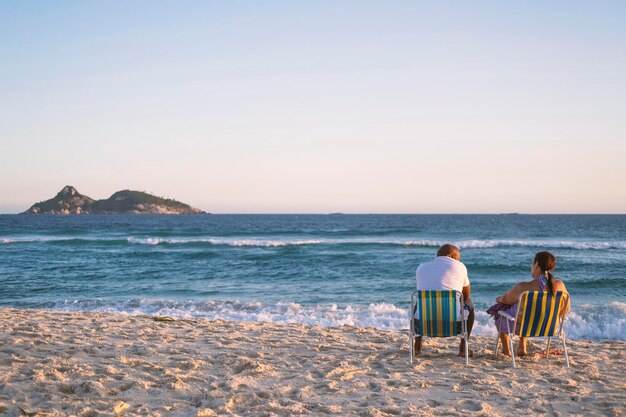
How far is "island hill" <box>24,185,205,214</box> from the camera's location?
5349 inches

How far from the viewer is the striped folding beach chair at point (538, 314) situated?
576 cm

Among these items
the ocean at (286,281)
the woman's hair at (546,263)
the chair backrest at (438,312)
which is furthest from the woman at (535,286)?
the ocean at (286,281)

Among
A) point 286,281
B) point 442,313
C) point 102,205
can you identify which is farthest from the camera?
point 102,205

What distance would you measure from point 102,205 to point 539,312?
139 metres

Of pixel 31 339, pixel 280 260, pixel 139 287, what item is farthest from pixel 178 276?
pixel 31 339

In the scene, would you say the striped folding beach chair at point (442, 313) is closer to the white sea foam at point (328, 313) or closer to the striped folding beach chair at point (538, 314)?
the striped folding beach chair at point (538, 314)

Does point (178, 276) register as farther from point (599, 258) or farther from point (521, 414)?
point (599, 258)

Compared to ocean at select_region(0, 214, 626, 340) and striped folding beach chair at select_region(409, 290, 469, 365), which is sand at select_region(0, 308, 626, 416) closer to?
striped folding beach chair at select_region(409, 290, 469, 365)

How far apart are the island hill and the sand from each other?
135m

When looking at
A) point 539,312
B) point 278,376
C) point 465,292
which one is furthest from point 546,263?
point 278,376

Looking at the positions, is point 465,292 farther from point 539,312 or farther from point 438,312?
point 539,312

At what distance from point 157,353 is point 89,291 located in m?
9.71

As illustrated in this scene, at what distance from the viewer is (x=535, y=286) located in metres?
6.00

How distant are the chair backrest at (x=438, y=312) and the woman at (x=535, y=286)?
2.17 feet
